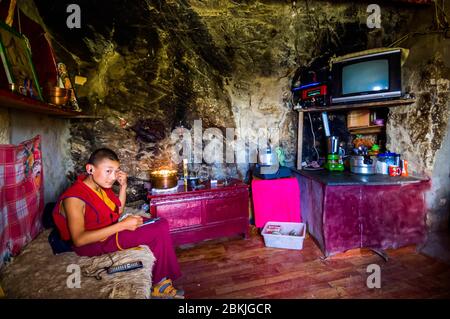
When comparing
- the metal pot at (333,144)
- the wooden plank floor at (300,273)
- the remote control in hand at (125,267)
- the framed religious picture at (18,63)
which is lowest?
the wooden plank floor at (300,273)

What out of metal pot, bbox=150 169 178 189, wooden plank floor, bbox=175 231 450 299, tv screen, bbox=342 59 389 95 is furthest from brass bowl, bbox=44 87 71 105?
tv screen, bbox=342 59 389 95

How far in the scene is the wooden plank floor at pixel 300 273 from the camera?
2.22 m

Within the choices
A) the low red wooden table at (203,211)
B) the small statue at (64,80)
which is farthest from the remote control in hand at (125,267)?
the small statue at (64,80)

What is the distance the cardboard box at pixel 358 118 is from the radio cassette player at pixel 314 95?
2.21 ft

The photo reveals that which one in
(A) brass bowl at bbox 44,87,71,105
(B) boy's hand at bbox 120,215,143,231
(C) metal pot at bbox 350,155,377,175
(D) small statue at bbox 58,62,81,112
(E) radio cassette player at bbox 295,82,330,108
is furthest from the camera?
(E) radio cassette player at bbox 295,82,330,108

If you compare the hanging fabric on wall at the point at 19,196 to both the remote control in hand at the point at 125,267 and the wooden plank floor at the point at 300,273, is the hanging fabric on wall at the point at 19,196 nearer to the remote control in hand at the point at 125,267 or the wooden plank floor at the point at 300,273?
the remote control in hand at the point at 125,267

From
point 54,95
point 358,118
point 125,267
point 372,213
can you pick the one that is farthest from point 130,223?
point 358,118

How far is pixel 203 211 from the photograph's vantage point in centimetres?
306

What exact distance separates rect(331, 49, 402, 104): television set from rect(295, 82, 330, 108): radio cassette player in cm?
12

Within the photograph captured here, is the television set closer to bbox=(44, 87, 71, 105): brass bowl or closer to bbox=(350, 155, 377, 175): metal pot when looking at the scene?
bbox=(350, 155, 377, 175): metal pot

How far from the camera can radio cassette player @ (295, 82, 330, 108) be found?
344 centimetres

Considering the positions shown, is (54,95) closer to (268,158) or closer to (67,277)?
(67,277)

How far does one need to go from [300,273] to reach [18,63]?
339 centimetres

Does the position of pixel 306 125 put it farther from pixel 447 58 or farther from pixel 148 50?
pixel 148 50
